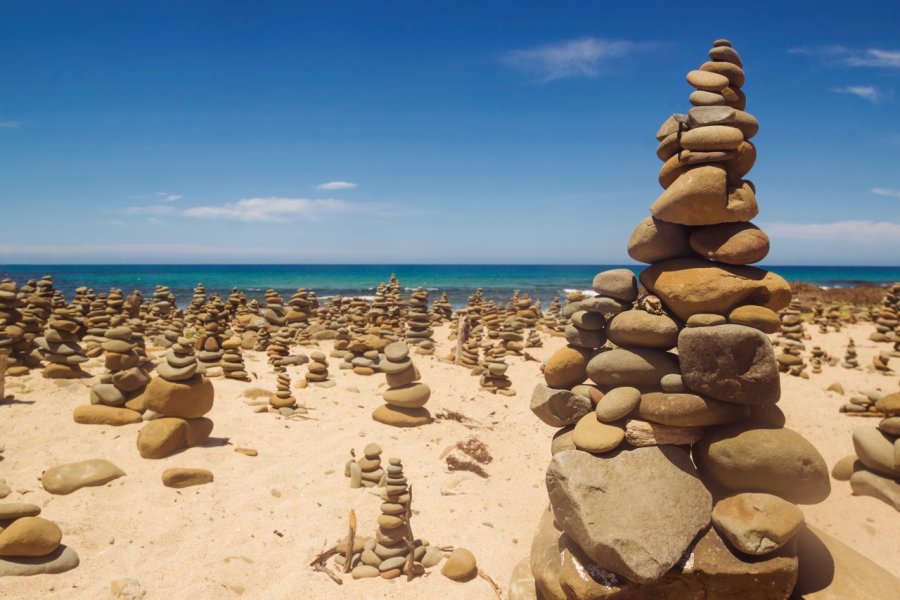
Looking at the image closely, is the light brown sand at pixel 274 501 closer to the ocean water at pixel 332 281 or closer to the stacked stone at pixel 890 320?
the stacked stone at pixel 890 320

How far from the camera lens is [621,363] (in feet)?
18.0

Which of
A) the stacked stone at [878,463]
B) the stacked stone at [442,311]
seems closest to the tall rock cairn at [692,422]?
the stacked stone at [878,463]

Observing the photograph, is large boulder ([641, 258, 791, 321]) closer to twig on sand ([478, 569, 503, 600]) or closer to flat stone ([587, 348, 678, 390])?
flat stone ([587, 348, 678, 390])

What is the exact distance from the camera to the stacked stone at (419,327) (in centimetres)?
1752

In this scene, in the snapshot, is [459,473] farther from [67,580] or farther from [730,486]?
[67,580]

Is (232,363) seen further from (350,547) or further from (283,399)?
(350,547)

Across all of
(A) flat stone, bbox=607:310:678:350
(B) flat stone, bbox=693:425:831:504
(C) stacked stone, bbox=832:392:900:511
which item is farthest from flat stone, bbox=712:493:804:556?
(C) stacked stone, bbox=832:392:900:511

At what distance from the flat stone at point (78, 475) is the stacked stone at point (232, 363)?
19.2 feet

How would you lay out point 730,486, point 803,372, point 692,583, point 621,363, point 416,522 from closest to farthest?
point 692,583, point 730,486, point 621,363, point 416,522, point 803,372

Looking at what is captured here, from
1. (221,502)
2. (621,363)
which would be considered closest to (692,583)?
(621,363)

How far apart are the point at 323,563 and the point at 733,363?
16.7 feet

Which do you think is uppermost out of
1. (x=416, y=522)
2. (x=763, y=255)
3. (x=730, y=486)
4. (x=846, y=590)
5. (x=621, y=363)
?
(x=763, y=255)

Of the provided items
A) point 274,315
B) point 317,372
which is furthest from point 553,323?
point 317,372

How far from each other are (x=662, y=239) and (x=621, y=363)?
1461 millimetres
